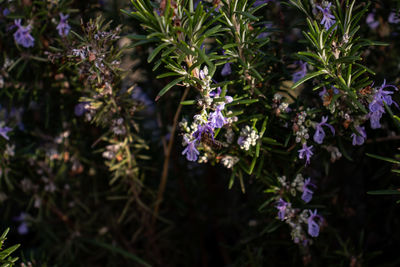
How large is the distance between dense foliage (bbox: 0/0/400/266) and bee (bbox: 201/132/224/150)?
0.08 ft

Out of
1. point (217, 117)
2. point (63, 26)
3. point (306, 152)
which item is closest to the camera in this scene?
point (217, 117)

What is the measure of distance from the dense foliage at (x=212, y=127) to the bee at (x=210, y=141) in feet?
0.08

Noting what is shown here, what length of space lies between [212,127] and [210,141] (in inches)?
3.4

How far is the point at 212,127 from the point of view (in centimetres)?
106

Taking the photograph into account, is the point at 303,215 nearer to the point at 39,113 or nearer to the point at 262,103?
the point at 262,103

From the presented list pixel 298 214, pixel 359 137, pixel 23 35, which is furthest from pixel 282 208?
pixel 23 35

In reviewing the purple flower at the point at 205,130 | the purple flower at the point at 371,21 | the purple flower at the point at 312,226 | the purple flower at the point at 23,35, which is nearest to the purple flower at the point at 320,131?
the purple flower at the point at 312,226

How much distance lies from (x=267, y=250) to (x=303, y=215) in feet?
1.36

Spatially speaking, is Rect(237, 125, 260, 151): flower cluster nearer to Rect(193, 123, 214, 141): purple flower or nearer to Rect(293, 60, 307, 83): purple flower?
Rect(193, 123, 214, 141): purple flower

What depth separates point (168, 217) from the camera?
216 centimetres

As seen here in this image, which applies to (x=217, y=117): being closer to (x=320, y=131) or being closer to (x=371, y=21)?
(x=320, y=131)

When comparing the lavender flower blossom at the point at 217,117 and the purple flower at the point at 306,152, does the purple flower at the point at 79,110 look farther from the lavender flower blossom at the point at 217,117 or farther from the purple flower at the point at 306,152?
the purple flower at the point at 306,152

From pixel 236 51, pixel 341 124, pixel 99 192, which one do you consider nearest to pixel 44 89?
pixel 99 192

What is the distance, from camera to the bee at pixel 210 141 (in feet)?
3.63
